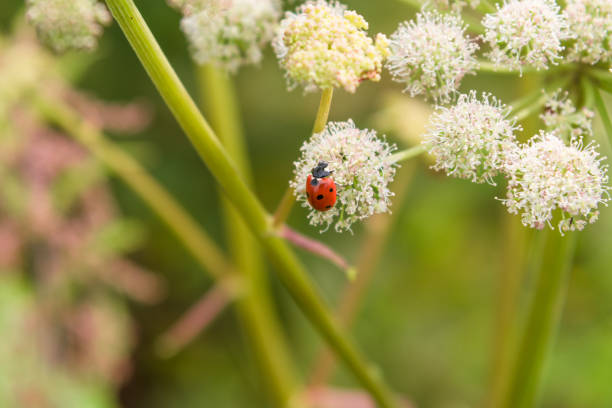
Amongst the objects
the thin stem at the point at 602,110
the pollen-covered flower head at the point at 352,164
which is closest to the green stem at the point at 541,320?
the thin stem at the point at 602,110

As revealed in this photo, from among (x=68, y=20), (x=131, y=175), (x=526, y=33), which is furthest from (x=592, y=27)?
(x=131, y=175)

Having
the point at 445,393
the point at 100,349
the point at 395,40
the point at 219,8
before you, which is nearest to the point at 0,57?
the point at 100,349

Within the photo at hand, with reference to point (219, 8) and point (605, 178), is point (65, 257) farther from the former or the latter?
point (605, 178)

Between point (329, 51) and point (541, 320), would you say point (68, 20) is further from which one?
point (541, 320)

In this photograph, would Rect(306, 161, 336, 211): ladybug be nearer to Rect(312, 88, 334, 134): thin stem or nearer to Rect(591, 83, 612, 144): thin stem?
Rect(312, 88, 334, 134): thin stem

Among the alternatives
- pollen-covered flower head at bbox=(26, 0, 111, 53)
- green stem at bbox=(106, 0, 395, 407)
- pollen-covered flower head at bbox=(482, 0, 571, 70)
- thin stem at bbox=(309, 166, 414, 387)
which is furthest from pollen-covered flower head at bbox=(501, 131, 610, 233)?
thin stem at bbox=(309, 166, 414, 387)
